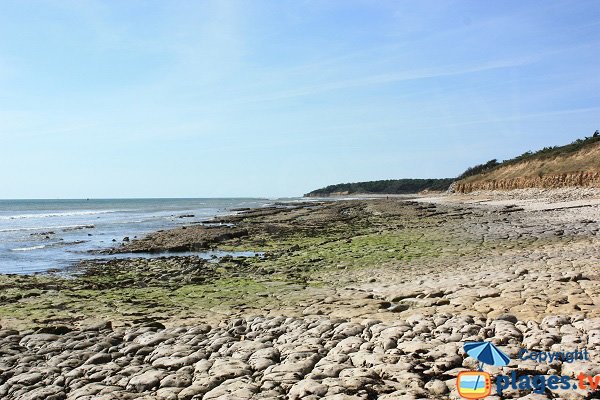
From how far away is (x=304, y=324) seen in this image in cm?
784

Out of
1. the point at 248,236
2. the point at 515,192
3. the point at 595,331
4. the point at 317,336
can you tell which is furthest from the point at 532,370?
the point at 515,192

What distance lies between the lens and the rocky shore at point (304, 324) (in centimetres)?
559

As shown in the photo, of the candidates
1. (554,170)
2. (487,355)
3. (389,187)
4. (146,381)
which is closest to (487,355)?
(487,355)

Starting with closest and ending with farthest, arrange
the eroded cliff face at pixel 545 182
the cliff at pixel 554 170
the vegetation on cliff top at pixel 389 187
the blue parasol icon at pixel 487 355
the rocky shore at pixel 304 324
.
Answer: the blue parasol icon at pixel 487 355, the rocky shore at pixel 304 324, the eroded cliff face at pixel 545 182, the cliff at pixel 554 170, the vegetation on cliff top at pixel 389 187

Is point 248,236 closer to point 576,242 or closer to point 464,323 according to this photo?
point 576,242

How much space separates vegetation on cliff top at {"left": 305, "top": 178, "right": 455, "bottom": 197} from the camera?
124 meters

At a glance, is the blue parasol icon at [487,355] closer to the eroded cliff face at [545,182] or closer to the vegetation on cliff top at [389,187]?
the eroded cliff face at [545,182]

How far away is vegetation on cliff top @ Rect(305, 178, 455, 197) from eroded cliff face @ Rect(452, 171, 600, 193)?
47.7m

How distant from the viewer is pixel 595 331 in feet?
20.2

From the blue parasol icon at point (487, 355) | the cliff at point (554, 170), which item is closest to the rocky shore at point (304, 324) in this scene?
the blue parasol icon at point (487, 355)

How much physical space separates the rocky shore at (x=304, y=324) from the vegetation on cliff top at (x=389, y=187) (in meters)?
102

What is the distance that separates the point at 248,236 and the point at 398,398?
70.7ft

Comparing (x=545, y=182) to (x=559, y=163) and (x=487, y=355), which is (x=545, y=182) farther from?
(x=487, y=355)

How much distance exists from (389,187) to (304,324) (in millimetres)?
138398
